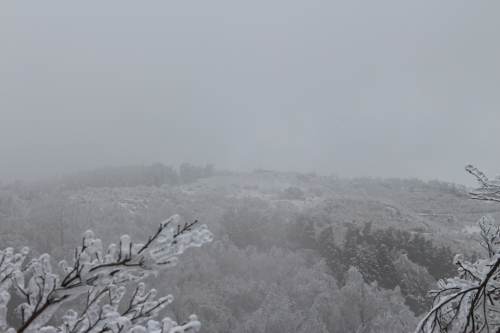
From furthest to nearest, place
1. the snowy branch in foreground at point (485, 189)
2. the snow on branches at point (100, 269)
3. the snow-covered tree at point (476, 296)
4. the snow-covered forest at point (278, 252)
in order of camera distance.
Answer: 1. the snow-covered forest at point (278, 252)
2. the snowy branch in foreground at point (485, 189)
3. the snow-covered tree at point (476, 296)
4. the snow on branches at point (100, 269)

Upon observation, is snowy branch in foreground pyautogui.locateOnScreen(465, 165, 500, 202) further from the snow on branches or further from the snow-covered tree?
the snow on branches

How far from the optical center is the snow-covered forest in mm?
12703

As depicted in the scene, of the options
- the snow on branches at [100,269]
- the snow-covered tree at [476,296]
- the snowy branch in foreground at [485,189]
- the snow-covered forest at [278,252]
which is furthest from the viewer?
the snow-covered forest at [278,252]

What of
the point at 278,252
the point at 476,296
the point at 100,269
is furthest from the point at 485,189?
the point at 278,252

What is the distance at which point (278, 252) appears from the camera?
1870 cm

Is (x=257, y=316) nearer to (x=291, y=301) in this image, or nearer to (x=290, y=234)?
(x=291, y=301)

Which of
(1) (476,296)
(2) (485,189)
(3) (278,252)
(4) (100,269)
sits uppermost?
(2) (485,189)

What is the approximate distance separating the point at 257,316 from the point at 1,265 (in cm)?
1079

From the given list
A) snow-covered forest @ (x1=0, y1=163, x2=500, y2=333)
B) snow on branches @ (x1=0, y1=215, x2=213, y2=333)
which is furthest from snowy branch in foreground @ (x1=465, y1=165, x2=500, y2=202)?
snow-covered forest @ (x1=0, y1=163, x2=500, y2=333)

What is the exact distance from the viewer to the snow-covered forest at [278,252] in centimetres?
1270

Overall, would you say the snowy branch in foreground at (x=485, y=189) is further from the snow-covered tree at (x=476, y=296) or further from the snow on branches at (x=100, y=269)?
the snow on branches at (x=100, y=269)

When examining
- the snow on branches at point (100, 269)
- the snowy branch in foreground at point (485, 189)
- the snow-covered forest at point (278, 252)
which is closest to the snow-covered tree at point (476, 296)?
the snowy branch in foreground at point (485, 189)

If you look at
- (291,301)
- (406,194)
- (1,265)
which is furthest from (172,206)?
(406,194)

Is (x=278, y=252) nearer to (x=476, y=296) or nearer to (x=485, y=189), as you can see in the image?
(x=485, y=189)
